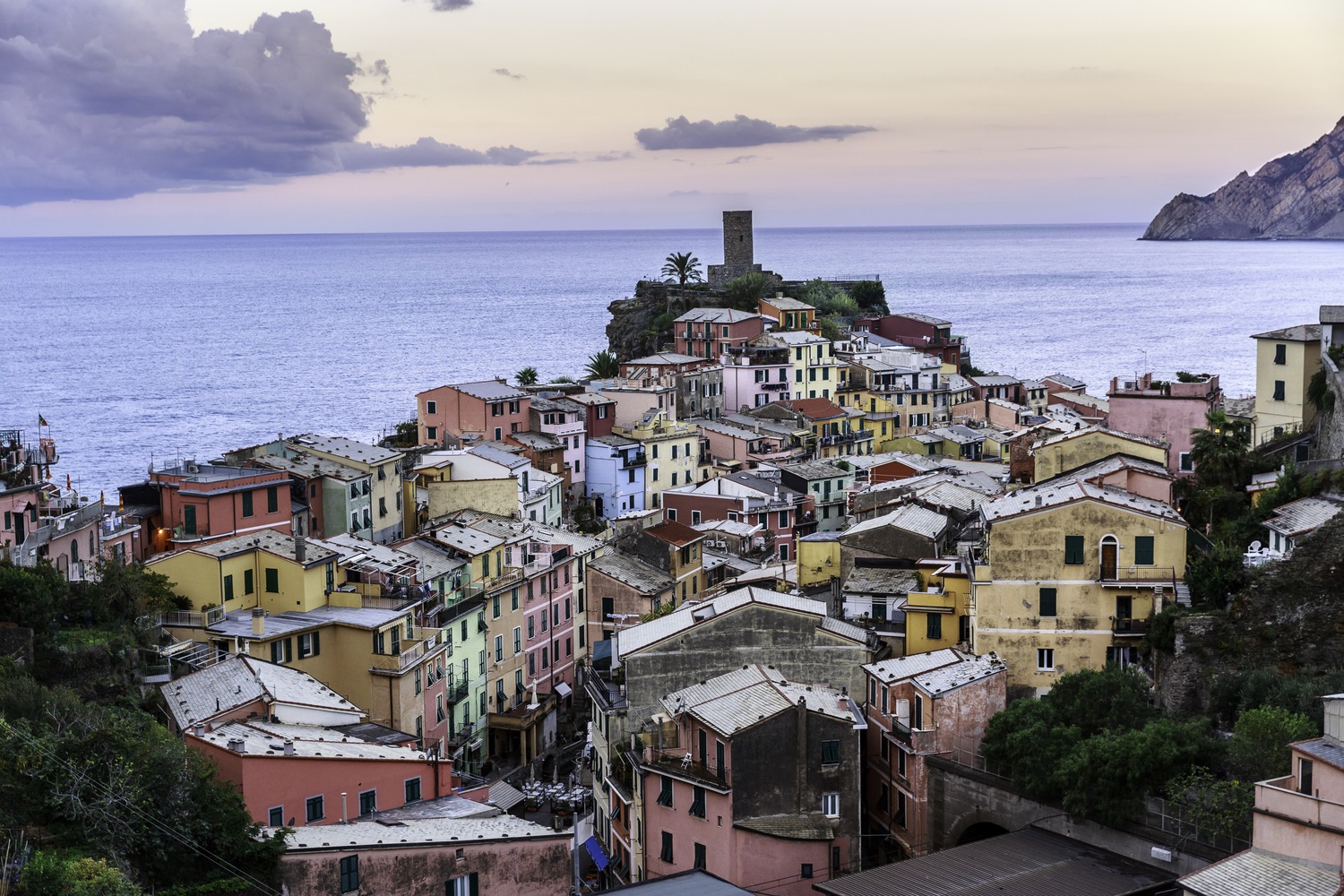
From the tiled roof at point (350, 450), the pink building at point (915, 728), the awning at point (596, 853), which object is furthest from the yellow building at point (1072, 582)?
the tiled roof at point (350, 450)

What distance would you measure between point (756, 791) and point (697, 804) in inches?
48.9

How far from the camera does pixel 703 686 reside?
33594 mm

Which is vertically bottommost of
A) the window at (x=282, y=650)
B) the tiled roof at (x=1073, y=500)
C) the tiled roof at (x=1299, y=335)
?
the window at (x=282, y=650)

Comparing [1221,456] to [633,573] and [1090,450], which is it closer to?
[1090,450]

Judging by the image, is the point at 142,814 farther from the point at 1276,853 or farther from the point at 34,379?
the point at 34,379

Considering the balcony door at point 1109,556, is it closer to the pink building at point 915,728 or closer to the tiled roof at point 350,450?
the pink building at point 915,728

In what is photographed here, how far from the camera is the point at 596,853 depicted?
35.3 meters

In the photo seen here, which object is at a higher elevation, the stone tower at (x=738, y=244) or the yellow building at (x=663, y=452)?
the stone tower at (x=738, y=244)

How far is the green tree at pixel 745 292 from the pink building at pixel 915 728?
66.6 metres

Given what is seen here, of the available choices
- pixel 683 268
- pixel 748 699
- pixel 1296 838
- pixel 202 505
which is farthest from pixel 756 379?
pixel 1296 838

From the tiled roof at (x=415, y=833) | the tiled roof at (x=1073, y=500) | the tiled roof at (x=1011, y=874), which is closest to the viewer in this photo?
the tiled roof at (x=415, y=833)

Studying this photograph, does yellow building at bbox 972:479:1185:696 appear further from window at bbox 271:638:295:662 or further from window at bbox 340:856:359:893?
window at bbox 340:856:359:893

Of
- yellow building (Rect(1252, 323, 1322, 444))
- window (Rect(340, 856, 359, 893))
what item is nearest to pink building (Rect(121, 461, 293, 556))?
window (Rect(340, 856, 359, 893))

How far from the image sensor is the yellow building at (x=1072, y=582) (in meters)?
35.0
